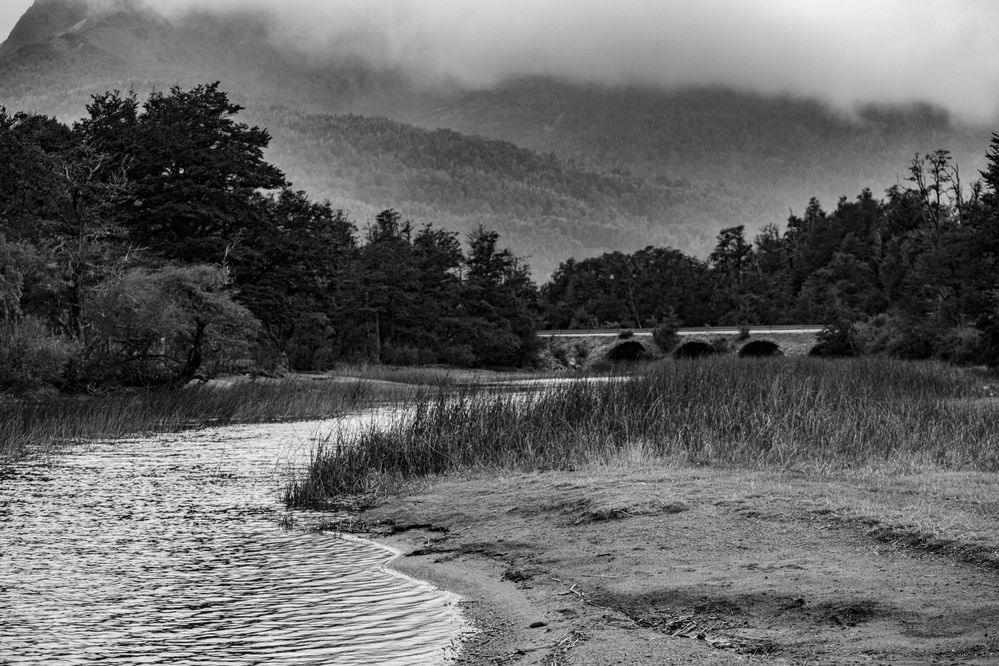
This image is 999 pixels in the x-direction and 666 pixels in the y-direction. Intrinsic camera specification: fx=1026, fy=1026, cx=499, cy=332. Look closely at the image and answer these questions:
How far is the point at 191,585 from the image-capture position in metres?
8.62

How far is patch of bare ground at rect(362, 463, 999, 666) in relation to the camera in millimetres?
6203

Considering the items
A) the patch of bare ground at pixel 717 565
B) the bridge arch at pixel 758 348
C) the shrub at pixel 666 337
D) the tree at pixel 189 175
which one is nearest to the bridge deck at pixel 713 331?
the shrub at pixel 666 337

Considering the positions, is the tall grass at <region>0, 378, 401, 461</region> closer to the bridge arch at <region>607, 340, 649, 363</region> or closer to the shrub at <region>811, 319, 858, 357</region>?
the shrub at <region>811, 319, 858, 357</region>

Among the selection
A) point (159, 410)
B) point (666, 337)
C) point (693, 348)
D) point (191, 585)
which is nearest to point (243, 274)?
point (159, 410)

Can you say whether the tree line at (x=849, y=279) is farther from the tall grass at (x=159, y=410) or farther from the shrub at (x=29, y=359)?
the shrub at (x=29, y=359)

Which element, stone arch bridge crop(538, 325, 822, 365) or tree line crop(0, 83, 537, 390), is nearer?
tree line crop(0, 83, 537, 390)

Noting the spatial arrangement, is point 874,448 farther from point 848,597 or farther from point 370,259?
point 370,259

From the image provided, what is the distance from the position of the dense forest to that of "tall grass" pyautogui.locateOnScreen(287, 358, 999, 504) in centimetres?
1583

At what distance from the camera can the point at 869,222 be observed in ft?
362

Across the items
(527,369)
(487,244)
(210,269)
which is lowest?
(527,369)

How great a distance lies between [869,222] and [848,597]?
110849mm

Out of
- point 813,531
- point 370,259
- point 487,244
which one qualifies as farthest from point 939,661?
point 487,244

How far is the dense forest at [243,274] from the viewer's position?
105 ft

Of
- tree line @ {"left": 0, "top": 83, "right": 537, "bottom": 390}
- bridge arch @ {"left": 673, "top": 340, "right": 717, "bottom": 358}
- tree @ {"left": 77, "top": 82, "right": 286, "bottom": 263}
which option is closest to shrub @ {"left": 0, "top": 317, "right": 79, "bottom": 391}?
tree line @ {"left": 0, "top": 83, "right": 537, "bottom": 390}
